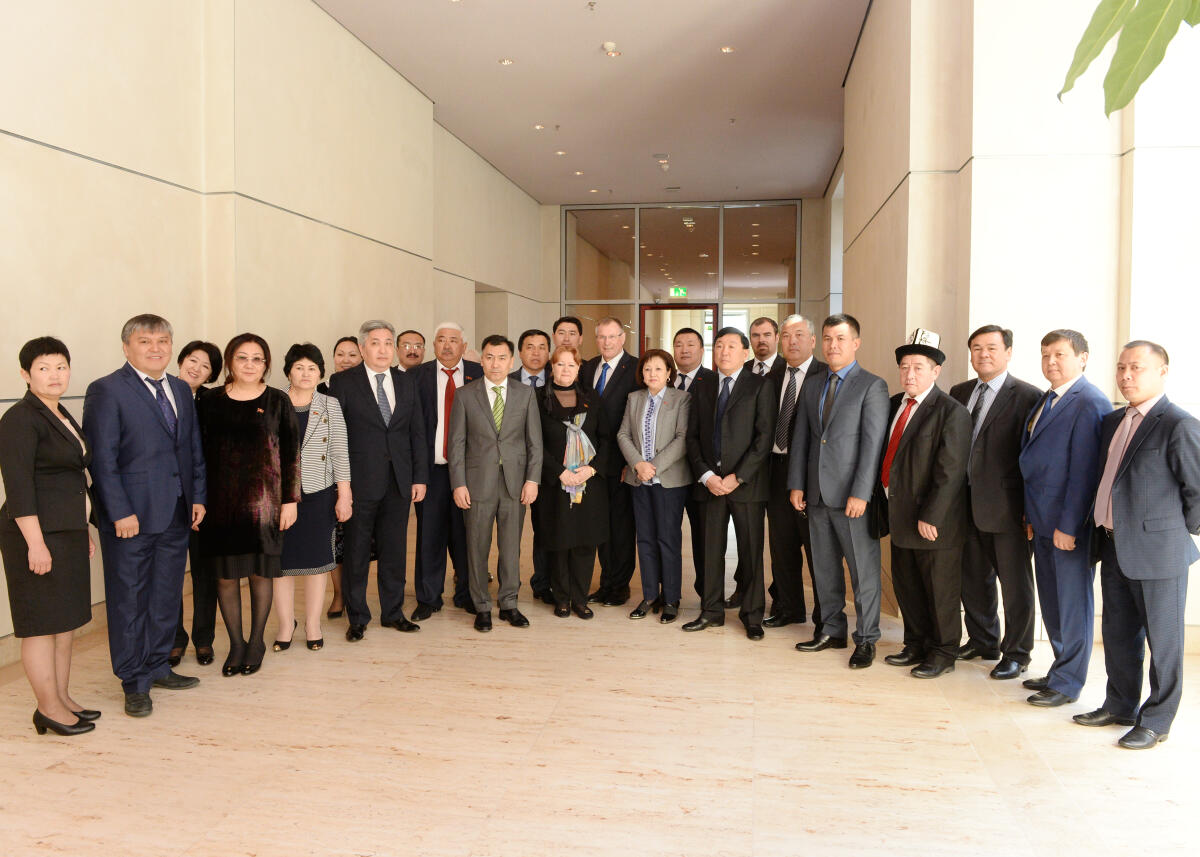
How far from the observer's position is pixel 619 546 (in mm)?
5781

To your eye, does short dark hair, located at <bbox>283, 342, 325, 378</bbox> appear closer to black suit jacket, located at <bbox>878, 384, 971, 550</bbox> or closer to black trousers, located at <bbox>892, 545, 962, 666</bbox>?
black suit jacket, located at <bbox>878, 384, 971, 550</bbox>

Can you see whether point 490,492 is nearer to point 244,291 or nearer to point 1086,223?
point 244,291

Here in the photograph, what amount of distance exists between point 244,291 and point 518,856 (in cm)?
475

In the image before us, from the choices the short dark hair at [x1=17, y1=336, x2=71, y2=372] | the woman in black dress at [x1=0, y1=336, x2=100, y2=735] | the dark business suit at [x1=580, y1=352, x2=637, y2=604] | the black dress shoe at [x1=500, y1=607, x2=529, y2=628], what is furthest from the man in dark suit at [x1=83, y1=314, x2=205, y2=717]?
the dark business suit at [x1=580, y1=352, x2=637, y2=604]

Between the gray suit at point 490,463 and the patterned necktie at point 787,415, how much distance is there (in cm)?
149

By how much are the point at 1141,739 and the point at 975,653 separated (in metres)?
1.15

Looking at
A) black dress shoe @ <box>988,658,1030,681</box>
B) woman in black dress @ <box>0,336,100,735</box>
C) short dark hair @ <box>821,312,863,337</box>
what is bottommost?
black dress shoe @ <box>988,658,1030,681</box>

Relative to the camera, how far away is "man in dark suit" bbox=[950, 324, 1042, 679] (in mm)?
4219

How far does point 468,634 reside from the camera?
510 cm

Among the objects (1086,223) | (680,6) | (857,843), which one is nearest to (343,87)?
(680,6)

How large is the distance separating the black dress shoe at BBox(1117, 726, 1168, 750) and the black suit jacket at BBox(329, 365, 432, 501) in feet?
12.6

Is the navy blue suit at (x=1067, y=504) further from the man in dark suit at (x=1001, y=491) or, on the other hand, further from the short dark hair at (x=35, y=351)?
the short dark hair at (x=35, y=351)

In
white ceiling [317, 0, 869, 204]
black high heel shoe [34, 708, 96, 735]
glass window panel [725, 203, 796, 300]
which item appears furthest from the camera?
glass window panel [725, 203, 796, 300]

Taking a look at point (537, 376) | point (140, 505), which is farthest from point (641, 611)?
point (140, 505)
